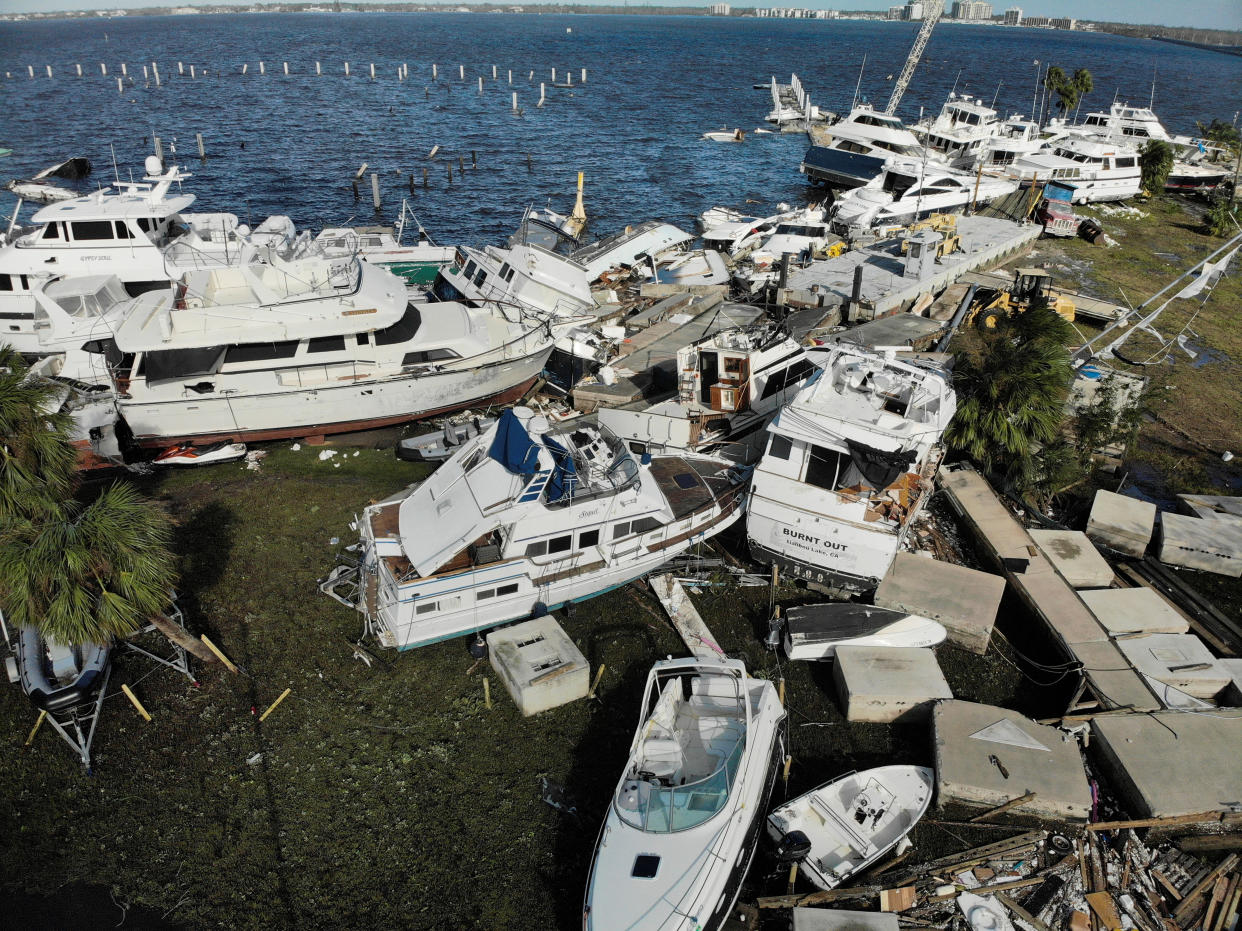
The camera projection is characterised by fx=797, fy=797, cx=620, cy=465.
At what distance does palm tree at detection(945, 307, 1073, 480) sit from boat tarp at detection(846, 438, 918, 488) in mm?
4062

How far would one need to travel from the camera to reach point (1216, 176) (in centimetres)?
4900

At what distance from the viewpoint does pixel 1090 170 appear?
43.9 metres

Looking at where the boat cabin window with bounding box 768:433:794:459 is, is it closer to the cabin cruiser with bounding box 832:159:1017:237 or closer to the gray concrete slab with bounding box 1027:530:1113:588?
the gray concrete slab with bounding box 1027:530:1113:588

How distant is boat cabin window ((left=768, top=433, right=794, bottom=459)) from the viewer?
15.1 meters

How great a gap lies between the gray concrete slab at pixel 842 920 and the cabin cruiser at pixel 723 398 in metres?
10.0

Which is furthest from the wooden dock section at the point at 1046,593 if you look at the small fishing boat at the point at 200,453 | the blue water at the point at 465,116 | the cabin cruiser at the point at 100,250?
the blue water at the point at 465,116

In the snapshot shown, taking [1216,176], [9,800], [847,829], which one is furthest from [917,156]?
[9,800]

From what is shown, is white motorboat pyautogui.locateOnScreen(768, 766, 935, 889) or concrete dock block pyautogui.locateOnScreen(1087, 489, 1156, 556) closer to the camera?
white motorboat pyautogui.locateOnScreen(768, 766, 935, 889)

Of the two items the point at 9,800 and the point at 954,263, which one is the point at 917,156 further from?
the point at 9,800

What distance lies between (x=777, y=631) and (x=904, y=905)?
501cm

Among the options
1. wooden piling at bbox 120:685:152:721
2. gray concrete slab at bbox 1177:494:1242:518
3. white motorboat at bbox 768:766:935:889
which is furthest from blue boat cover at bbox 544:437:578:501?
gray concrete slab at bbox 1177:494:1242:518

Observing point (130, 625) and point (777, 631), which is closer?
point (130, 625)

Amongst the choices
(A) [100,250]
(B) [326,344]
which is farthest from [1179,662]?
(A) [100,250]

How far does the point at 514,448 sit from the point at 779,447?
5119 millimetres
